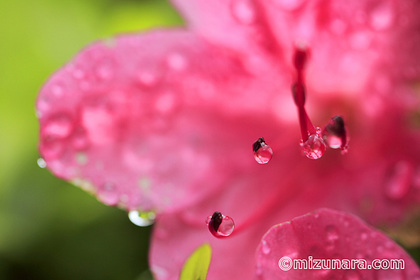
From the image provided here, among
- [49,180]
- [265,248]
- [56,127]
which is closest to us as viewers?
[265,248]

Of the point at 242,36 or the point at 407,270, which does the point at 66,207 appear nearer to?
the point at 242,36

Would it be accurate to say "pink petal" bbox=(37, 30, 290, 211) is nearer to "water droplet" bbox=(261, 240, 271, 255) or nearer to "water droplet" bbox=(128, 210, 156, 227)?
"water droplet" bbox=(128, 210, 156, 227)

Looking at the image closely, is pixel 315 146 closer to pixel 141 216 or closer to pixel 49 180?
pixel 141 216

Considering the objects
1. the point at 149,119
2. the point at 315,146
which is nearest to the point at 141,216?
the point at 149,119

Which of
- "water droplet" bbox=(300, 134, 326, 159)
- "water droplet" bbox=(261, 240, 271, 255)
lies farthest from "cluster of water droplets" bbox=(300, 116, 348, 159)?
"water droplet" bbox=(261, 240, 271, 255)

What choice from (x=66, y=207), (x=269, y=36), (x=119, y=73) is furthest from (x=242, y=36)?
(x=66, y=207)

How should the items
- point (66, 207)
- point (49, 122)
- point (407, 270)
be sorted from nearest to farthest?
point (407, 270) → point (49, 122) → point (66, 207)
